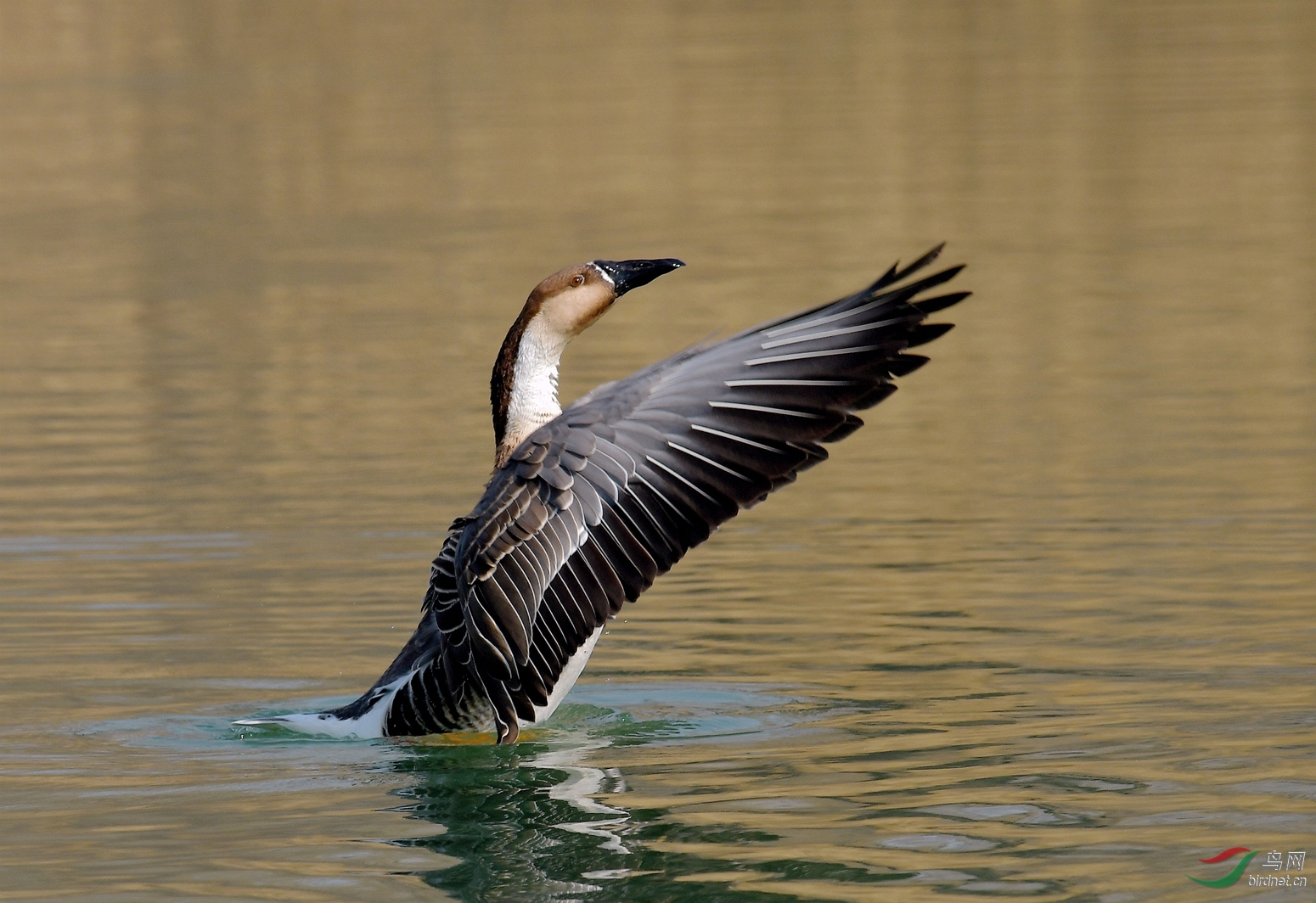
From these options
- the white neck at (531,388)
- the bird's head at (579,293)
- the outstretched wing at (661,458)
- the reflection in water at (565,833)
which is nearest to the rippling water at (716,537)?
the reflection in water at (565,833)

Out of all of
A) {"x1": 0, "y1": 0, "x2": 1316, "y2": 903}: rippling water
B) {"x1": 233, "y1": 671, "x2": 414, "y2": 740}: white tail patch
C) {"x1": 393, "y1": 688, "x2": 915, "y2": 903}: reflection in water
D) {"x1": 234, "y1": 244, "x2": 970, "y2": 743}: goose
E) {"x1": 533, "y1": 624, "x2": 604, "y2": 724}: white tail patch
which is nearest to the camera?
{"x1": 393, "y1": 688, "x2": 915, "y2": 903}: reflection in water

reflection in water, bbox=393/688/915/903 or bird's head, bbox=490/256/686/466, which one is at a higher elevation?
bird's head, bbox=490/256/686/466

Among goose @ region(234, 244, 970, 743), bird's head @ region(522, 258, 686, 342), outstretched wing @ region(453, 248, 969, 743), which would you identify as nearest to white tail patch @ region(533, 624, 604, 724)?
goose @ region(234, 244, 970, 743)

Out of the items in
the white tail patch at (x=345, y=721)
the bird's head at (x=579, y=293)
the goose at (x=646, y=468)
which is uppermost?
the bird's head at (x=579, y=293)

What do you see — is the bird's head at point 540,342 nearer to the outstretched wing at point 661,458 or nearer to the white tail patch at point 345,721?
the outstretched wing at point 661,458

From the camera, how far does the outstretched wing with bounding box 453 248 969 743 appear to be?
6750mm

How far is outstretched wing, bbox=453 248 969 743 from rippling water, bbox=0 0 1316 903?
0.70 meters

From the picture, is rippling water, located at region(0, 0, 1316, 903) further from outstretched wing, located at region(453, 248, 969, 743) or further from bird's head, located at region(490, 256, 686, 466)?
bird's head, located at region(490, 256, 686, 466)

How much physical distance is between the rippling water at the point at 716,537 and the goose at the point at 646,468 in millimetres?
595

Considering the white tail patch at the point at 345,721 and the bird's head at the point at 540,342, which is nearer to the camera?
the bird's head at the point at 540,342

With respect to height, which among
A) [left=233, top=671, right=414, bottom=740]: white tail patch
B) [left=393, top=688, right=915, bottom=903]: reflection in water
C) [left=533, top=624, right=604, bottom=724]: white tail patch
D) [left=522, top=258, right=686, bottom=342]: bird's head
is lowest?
[left=393, top=688, right=915, bottom=903]: reflection in water

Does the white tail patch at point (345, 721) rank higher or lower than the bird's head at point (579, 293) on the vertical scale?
lower

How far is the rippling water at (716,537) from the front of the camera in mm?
6500

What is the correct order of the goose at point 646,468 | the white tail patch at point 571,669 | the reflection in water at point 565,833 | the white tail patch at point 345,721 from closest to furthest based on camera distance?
the reflection in water at point 565,833, the goose at point 646,468, the white tail patch at point 571,669, the white tail patch at point 345,721
